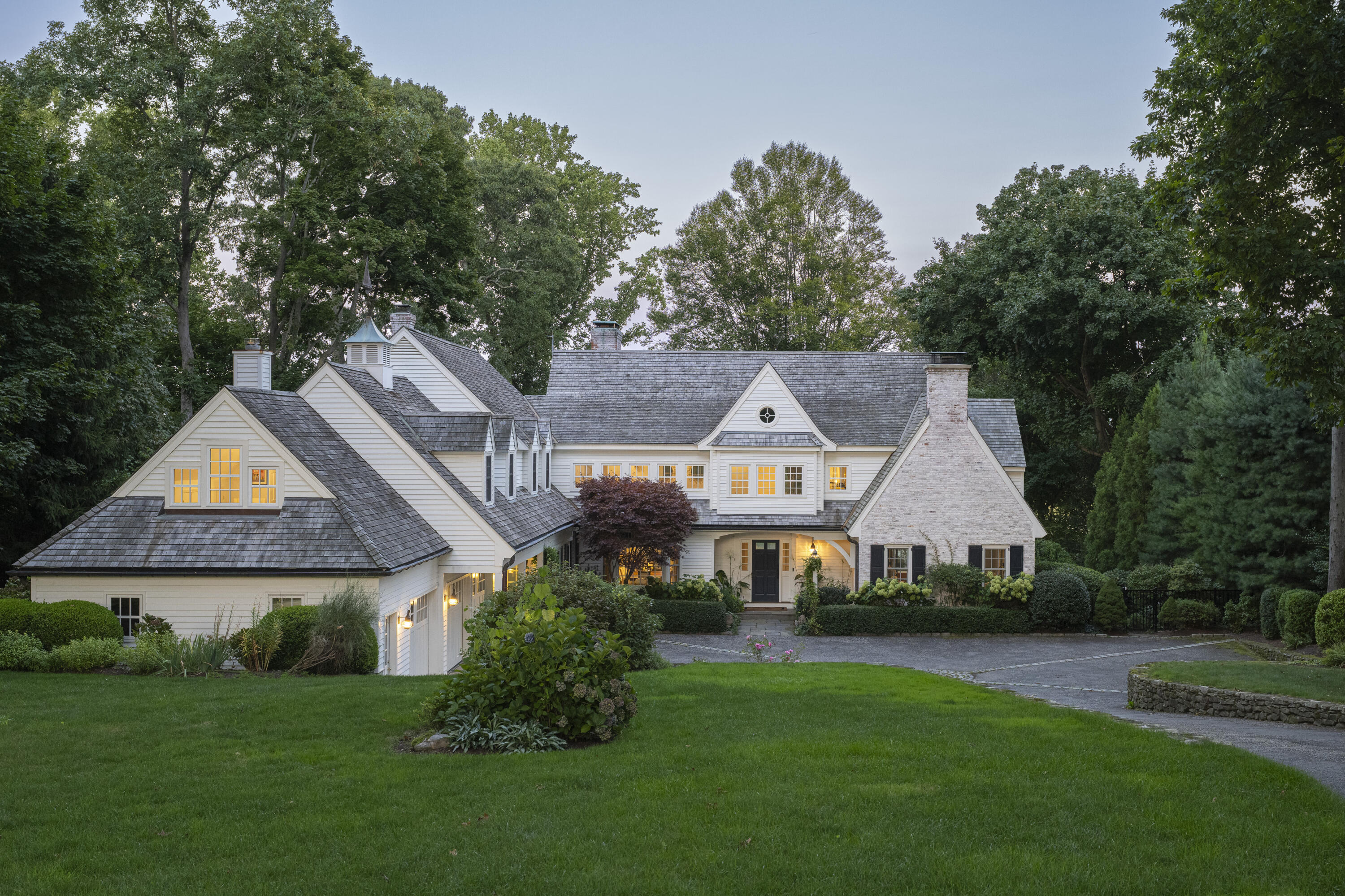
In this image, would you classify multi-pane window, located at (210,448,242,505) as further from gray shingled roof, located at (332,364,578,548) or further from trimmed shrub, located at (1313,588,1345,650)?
trimmed shrub, located at (1313,588,1345,650)

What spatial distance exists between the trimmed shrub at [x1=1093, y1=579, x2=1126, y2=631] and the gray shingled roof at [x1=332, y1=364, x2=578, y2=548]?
1567 cm

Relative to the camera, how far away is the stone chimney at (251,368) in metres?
20.7

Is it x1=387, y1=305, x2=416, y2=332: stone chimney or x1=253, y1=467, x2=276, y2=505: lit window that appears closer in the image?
x1=253, y1=467, x2=276, y2=505: lit window

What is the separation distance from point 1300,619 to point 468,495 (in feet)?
65.7

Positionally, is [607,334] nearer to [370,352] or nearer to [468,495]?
[370,352]

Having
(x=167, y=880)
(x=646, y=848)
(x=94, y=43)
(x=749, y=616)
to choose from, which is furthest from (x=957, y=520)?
(x=94, y=43)

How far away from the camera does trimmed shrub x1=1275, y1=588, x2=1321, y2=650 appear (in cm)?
2295

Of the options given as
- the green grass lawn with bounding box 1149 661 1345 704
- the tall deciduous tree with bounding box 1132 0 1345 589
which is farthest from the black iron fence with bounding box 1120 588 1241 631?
the tall deciduous tree with bounding box 1132 0 1345 589

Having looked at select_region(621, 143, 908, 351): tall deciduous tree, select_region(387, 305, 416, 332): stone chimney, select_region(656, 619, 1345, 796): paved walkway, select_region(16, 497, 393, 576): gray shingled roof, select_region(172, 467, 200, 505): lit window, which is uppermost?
select_region(621, 143, 908, 351): tall deciduous tree

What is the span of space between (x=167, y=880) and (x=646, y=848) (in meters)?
3.20

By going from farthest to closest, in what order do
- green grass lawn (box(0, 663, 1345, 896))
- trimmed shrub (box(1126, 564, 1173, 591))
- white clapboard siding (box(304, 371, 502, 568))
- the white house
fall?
1. trimmed shrub (box(1126, 564, 1173, 591))
2. white clapboard siding (box(304, 371, 502, 568))
3. the white house
4. green grass lawn (box(0, 663, 1345, 896))

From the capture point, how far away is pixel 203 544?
58.6ft

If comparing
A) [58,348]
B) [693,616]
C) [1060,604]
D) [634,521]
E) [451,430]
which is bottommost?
[693,616]

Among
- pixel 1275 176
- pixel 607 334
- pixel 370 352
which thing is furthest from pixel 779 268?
pixel 1275 176
